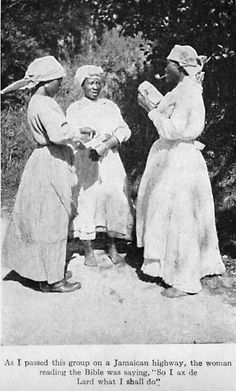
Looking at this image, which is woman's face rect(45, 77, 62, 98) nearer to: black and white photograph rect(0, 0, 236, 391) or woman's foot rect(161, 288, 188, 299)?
black and white photograph rect(0, 0, 236, 391)

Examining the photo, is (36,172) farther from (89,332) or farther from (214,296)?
(214,296)

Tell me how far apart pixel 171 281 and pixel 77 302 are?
600mm

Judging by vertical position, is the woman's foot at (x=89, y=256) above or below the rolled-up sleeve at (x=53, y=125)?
below

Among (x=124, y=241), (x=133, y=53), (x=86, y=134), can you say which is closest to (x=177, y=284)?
(x=124, y=241)

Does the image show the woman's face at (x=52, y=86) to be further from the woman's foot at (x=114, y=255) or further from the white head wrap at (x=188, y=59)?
the woman's foot at (x=114, y=255)

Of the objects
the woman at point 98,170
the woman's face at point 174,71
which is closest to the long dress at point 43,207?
the woman at point 98,170

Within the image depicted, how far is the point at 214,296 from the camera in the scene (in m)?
3.57

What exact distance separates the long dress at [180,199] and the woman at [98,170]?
320mm

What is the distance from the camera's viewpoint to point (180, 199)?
343cm

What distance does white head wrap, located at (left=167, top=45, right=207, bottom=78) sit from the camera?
3.31m

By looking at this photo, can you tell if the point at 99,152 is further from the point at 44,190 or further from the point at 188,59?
the point at 188,59

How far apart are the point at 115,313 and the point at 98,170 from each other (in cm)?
99

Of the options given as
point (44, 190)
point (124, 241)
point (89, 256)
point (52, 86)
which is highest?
point (52, 86)

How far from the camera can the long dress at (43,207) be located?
3373 millimetres
